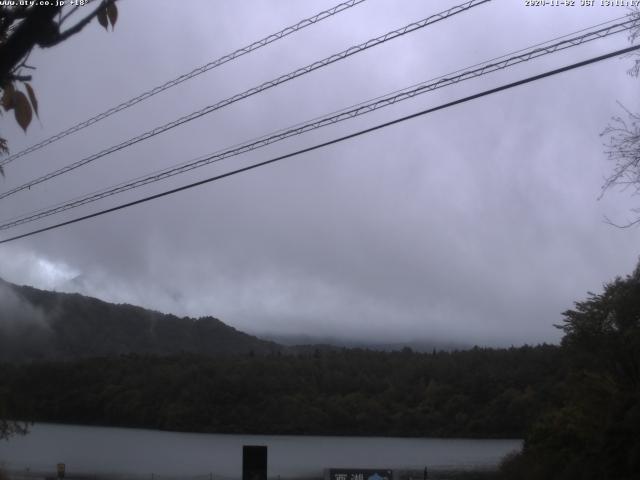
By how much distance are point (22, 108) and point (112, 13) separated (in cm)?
73

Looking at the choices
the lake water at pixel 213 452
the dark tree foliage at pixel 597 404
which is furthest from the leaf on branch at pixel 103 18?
the lake water at pixel 213 452

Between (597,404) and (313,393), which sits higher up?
(313,393)

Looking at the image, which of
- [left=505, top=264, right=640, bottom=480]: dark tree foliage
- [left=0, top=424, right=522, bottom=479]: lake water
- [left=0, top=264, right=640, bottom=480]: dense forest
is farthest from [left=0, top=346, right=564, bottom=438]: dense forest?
[left=505, top=264, right=640, bottom=480]: dark tree foliage

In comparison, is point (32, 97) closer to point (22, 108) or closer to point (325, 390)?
point (22, 108)

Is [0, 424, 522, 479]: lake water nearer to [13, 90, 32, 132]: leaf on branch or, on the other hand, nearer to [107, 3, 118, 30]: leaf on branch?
[107, 3, 118, 30]: leaf on branch

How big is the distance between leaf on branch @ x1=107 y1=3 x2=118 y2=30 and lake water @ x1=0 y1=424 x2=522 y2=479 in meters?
50.3

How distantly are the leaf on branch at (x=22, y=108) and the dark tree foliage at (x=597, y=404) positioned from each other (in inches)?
857

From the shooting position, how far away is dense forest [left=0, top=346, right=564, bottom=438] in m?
61.8

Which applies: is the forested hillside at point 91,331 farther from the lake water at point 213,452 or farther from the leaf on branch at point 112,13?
the leaf on branch at point 112,13

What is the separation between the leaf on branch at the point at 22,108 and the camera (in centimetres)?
395

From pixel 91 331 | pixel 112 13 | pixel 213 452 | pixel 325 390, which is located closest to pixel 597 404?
pixel 112 13

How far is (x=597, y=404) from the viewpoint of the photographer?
30641 mm

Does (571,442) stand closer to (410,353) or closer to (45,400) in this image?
(45,400)

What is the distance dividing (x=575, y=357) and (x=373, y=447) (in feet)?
101
